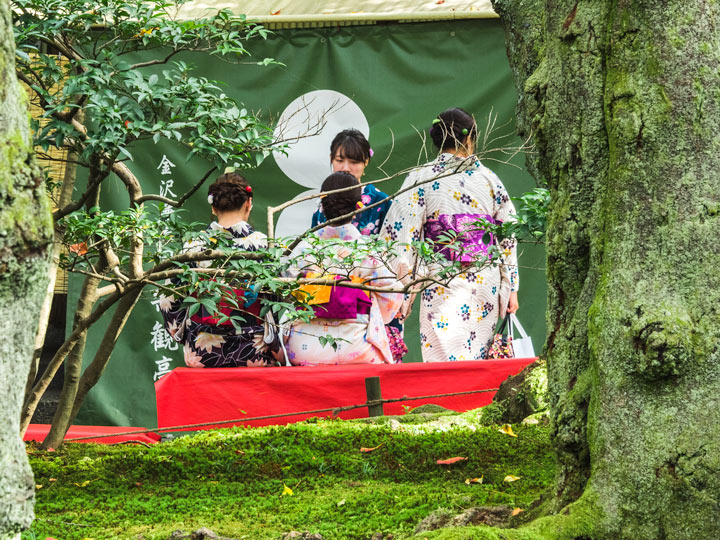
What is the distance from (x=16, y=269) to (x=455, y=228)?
474cm

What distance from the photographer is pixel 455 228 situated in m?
5.83

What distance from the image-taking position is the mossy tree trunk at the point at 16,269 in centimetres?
124

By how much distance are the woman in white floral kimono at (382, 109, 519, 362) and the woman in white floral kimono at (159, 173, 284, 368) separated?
1.07 meters

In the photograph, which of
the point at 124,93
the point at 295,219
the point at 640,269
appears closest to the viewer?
the point at 640,269

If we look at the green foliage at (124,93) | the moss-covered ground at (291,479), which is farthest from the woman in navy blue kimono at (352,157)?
the green foliage at (124,93)

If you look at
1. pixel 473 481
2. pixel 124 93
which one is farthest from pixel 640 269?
pixel 124 93

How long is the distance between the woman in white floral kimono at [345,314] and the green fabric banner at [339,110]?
1.94 meters

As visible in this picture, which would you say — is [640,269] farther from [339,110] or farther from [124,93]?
[339,110]

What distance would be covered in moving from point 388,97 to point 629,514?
6.11m

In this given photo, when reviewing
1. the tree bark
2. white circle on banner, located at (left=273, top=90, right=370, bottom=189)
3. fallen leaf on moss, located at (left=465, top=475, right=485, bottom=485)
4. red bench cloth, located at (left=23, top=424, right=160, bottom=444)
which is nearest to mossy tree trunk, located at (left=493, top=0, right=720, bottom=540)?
fallen leaf on moss, located at (left=465, top=475, right=485, bottom=485)

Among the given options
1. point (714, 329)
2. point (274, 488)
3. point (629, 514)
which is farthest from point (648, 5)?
point (274, 488)

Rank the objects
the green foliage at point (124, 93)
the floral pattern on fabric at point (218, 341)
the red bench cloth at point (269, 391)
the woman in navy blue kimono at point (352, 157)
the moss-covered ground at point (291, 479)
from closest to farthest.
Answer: the moss-covered ground at point (291, 479) → the green foliage at point (124, 93) → the red bench cloth at point (269, 391) → the floral pattern on fabric at point (218, 341) → the woman in navy blue kimono at point (352, 157)

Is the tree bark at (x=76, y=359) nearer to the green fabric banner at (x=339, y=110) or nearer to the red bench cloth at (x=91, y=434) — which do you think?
the red bench cloth at (x=91, y=434)

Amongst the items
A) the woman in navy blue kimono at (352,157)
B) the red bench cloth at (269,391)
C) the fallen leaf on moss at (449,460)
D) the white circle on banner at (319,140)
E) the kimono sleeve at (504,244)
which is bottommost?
the fallen leaf on moss at (449,460)
